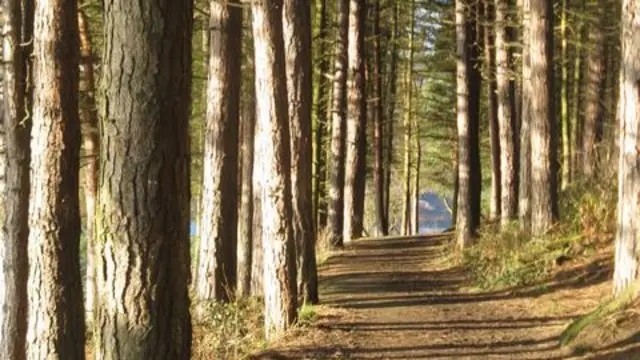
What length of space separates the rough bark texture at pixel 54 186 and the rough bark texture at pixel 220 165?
11.7 feet

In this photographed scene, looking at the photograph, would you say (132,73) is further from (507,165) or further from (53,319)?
(507,165)

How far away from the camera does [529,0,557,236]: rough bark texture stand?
14.6 meters

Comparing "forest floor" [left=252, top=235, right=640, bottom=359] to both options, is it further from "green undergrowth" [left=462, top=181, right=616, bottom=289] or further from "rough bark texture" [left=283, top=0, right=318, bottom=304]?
"rough bark texture" [left=283, top=0, right=318, bottom=304]

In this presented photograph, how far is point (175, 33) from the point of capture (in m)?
4.74

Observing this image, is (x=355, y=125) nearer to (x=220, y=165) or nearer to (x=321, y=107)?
(x=321, y=107)

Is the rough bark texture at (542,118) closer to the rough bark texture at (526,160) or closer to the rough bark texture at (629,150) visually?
the rough bark texture at (526,160)

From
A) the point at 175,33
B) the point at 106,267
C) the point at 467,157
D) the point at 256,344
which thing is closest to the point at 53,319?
the point at 256,344

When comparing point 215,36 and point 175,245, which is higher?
point 215,36

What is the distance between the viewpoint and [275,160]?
10172 mm

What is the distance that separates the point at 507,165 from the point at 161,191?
49.2ft

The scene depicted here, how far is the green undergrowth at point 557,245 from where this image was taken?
1300 cm

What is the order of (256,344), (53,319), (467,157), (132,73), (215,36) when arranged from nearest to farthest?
(132,73), (53,319), (256,344), (215,36), (467,157)

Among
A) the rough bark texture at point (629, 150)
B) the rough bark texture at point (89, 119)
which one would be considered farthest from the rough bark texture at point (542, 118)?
the rough bark texture at point (89, 119)

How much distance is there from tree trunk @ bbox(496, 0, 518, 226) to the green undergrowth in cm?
289
